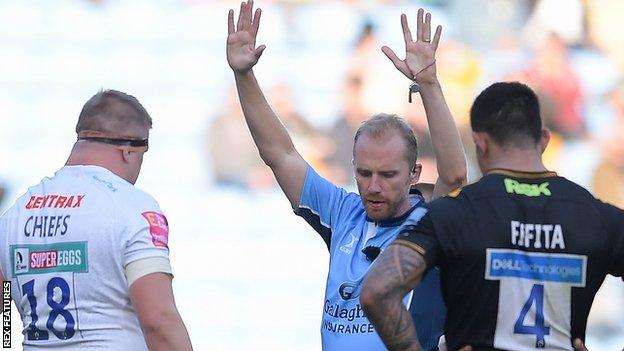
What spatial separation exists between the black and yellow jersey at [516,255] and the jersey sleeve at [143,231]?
30.0 inches

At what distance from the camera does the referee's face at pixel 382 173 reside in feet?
14.3

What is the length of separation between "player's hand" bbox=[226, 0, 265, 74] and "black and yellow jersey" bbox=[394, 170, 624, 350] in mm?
1135

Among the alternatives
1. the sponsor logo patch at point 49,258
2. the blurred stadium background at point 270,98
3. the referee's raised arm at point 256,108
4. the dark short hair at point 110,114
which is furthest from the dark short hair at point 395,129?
the blurred stadium background at point 270,98

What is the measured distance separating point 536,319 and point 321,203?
3.51 ft

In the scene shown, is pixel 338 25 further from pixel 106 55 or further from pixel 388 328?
pixel 388 328

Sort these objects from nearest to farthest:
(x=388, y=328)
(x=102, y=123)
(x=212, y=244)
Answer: (x=388, y=328), (x=102, y=123), (x=212, y=244)

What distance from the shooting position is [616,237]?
3855mm

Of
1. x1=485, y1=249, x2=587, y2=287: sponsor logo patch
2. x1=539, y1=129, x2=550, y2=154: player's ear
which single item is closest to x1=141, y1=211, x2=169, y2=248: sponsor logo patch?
x1=485, y1=249, x2=587, y2=287: sponsor logo patch

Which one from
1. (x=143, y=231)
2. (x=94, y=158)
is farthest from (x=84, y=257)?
(x=94, y=158)

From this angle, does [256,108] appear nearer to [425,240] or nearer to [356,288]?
[356,288]

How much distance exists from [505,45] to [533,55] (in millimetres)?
196

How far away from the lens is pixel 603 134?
28.6 ft

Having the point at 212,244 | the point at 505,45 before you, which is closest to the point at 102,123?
the point at 212,244

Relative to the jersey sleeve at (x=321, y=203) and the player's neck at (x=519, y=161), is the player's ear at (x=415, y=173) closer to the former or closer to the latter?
the jersey sleeve at (x=321, y=203)
